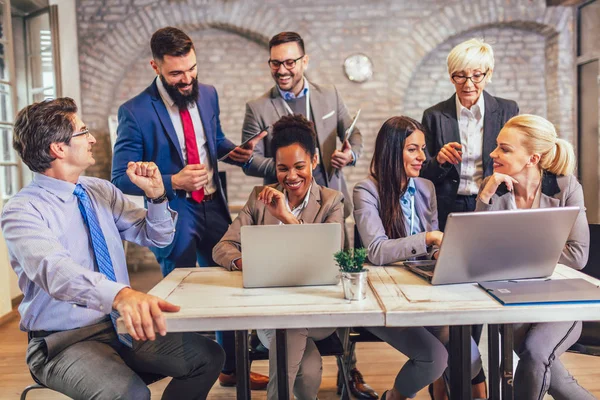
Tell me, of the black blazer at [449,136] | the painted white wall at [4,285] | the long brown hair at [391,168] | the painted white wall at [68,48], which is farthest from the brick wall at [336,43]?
the long brown hair at [391,168]

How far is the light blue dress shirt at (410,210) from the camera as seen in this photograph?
93.6 inches

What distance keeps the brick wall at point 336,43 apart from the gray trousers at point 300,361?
4357 millimetres

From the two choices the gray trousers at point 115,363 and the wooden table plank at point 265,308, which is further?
the gray trousers at point 115,363

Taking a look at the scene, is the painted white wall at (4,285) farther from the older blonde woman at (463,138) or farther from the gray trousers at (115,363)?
the older blonde woman at (463,138)

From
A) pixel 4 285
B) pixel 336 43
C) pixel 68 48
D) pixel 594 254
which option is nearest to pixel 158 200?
pixel 594 254

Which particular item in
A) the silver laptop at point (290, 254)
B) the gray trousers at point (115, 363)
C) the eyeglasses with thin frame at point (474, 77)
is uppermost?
the eyeglasses with thin frame at point (474, 77)

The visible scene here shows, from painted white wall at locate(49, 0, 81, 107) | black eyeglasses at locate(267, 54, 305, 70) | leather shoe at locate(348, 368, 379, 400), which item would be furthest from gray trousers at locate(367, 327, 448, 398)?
painted white wall at locate(49, 0, 81, 107)

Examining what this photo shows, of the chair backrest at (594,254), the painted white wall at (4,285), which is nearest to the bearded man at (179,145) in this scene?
the chair backrest at (594,254)

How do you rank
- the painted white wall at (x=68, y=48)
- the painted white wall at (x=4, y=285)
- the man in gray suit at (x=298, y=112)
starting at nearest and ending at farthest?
the man in gray suit at (x=298, y=112)
the painted white wall at (x=4, y=285)
the painted white wall at (x=68, y=48)

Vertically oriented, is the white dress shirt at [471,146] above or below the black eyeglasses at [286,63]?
below

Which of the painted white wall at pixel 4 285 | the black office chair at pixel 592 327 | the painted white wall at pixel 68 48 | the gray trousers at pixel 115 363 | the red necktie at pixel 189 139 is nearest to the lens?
Answer: the gray trousers at pixel 115 363

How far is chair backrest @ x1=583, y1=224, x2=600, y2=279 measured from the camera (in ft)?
7.75

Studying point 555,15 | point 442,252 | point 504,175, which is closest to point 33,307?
point 442,252

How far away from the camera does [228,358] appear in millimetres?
2965
